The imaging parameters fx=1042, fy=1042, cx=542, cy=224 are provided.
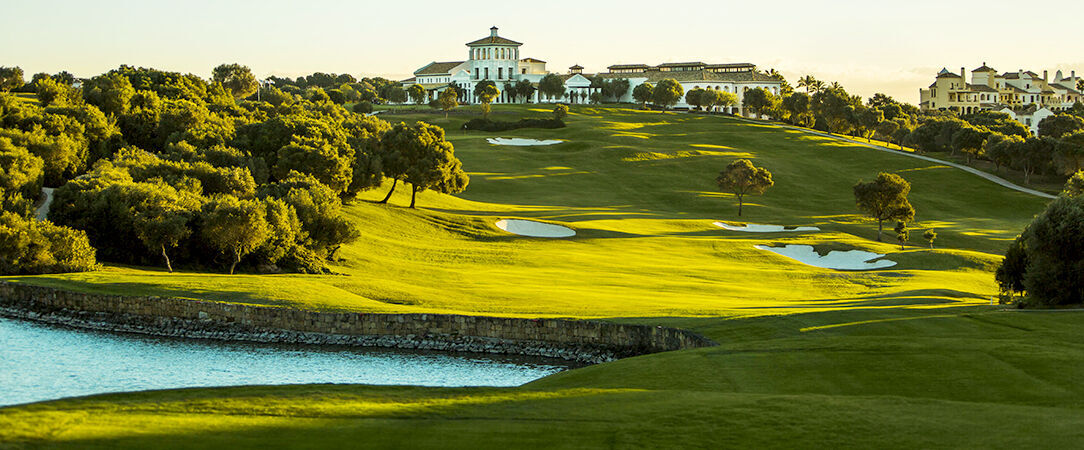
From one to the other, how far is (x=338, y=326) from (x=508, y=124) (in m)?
119

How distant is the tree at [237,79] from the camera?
609 feet

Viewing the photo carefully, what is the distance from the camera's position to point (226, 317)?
143 ft

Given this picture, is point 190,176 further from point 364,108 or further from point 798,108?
point 798,108

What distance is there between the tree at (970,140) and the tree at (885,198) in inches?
2152

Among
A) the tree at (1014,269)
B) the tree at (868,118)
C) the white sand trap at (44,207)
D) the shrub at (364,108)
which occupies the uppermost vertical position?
the shrub at (364,108)

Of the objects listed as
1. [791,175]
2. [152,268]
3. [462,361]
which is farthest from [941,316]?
[791,175]

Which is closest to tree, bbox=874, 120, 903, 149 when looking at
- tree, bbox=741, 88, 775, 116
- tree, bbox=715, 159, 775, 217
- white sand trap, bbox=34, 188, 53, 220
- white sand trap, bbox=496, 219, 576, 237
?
tree, bbox=741, 88, 775, 116

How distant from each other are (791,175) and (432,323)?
84.2 metres

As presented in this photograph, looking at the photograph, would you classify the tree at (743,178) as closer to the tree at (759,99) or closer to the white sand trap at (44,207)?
the white sand trap at (44,207)

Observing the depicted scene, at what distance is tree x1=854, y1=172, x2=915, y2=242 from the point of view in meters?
82.2

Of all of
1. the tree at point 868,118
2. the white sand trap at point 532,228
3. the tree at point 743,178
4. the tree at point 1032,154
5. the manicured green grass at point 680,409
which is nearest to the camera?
→ the manicured green grass at point 680,409

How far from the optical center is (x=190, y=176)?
209 feet

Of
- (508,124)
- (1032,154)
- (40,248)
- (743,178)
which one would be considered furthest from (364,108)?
(40,248)

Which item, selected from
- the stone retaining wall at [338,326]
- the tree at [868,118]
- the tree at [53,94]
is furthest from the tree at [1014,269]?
the tree at [868,118]
